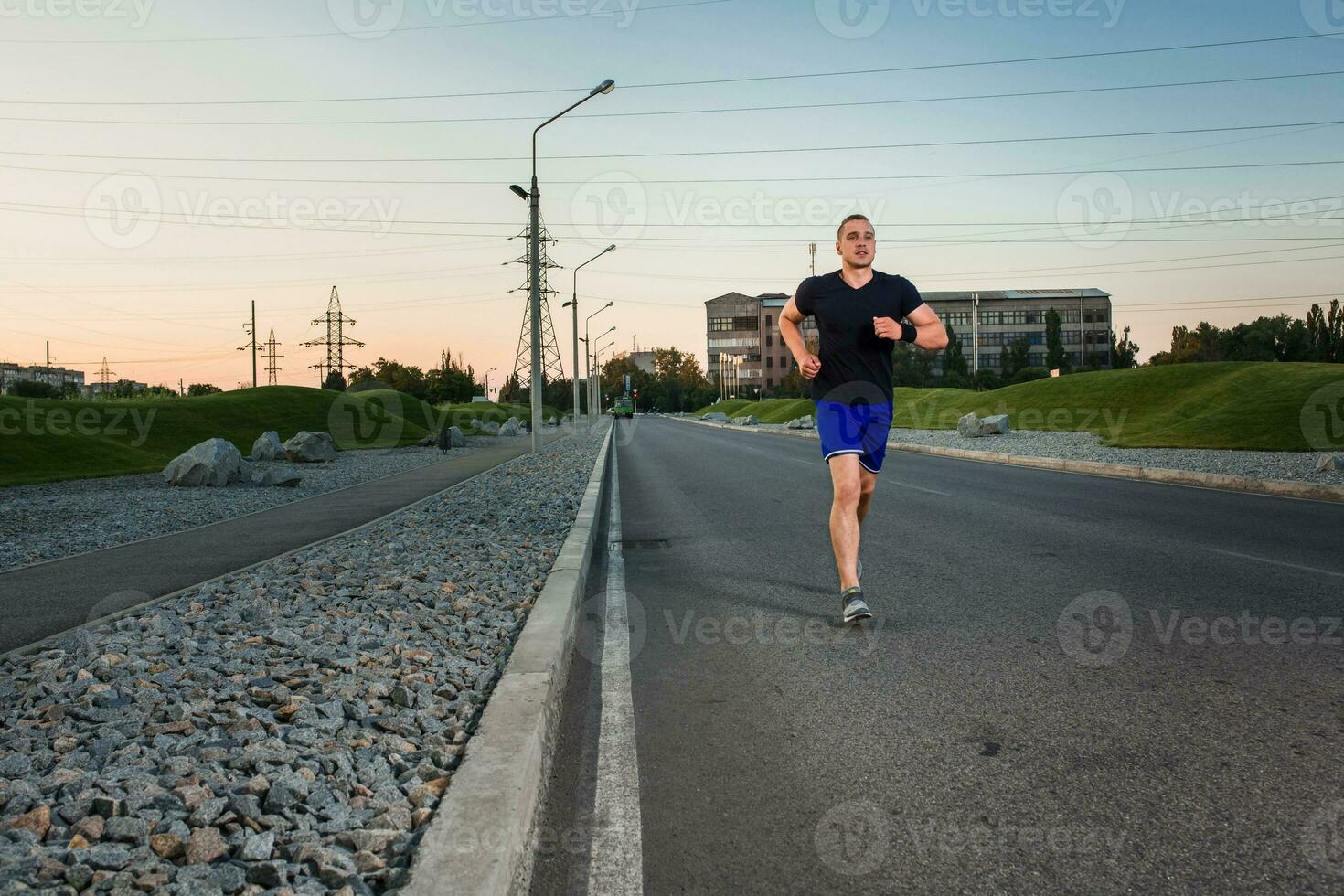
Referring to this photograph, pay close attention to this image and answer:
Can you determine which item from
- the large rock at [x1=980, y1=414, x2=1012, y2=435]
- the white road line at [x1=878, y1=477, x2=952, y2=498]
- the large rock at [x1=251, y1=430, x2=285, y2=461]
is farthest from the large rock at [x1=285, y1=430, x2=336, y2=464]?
the large rock at [x1=980, y1=414, x2=1012, y2=435]

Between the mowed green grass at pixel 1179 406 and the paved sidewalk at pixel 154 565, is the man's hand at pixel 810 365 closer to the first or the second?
the paved sidewalk at pixel 154 565

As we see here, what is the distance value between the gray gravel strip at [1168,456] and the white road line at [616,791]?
12.1 metres

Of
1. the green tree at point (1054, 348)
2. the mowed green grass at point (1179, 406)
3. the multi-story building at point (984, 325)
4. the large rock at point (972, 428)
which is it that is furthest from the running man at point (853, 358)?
the multi-story building at point (984, 325)

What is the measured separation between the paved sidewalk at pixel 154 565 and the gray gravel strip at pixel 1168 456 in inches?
515

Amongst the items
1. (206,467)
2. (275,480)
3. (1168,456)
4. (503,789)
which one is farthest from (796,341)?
(1168,456)

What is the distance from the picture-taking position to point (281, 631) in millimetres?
5031

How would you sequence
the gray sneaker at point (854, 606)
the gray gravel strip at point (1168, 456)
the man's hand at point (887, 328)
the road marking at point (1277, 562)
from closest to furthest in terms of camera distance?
the man's hand at point (887, 328) < the gray sneaker at point (854, 606) < the road marking at point (1277, 562) < the gray gravel strip at point (1168, 456)

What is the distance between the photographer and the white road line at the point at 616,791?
263cm

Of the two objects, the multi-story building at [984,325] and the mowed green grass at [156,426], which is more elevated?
the multi-story building at [984,325]

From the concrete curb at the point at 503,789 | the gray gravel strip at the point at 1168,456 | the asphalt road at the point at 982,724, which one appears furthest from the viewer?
the gray gravel strip at the point at 1168,456

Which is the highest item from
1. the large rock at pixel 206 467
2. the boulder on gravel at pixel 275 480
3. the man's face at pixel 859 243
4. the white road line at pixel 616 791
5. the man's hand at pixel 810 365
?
the man's face at pixel 859 243

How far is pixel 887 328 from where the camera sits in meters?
5.23

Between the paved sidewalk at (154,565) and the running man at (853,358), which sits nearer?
the running man at (853,358)

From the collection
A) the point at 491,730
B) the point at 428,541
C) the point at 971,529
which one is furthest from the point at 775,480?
the point at 491,730
